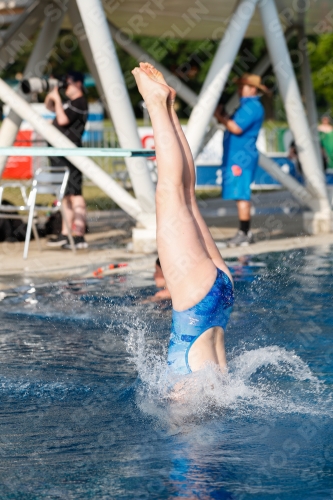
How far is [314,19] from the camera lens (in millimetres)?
13422

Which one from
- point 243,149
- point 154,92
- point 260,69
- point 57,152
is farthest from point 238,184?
point 154,92

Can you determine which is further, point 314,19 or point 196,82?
point 196,82

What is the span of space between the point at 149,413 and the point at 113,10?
27.9 ft

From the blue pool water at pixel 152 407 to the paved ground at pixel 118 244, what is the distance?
1.46 meters

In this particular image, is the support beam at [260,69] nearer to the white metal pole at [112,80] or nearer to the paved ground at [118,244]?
the paved ground at [118,244]

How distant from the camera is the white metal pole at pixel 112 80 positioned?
870 centimetres

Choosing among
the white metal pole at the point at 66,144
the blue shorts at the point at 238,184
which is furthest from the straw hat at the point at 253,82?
the white metal pole at the point at 66,144

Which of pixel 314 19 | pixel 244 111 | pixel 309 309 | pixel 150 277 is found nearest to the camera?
pixel 309 309

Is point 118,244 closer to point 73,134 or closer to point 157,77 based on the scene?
point 73,134

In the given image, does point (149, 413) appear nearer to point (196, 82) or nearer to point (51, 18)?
point (51, 18)

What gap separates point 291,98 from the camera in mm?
10906

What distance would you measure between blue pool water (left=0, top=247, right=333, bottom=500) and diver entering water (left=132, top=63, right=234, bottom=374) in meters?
0.18

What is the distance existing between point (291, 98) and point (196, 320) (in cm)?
720

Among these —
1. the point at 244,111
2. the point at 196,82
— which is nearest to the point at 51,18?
the point at 244,111
